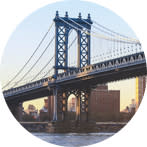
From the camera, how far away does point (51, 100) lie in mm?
46906

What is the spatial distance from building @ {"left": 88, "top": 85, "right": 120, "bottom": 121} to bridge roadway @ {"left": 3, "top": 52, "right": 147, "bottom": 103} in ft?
3.54

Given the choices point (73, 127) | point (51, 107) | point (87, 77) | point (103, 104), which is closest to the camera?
point (87, 77)

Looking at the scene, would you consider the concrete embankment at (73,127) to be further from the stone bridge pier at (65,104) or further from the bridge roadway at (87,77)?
the bridge roadway at (87,77)

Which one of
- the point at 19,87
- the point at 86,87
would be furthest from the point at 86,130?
the point at 19,87

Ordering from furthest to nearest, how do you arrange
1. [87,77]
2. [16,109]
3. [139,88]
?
[16,109] → [87,77] → [139,88]

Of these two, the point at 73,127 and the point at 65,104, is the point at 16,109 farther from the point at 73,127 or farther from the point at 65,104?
the point at 73,127

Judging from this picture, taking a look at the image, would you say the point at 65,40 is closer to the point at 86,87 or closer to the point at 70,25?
the point at 70,25

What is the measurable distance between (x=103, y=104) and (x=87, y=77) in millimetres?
5260

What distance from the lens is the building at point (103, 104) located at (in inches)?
1606

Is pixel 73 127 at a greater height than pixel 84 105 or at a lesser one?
lesser

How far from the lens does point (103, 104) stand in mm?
45188

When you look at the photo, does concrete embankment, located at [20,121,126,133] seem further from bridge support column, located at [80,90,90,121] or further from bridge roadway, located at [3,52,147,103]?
bridge roadway, located at [3,52,147,103]

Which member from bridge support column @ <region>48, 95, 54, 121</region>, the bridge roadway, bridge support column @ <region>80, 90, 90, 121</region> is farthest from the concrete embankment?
the bridge roadway

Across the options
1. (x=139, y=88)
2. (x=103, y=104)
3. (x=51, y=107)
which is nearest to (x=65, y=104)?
(x=51, y=107)
